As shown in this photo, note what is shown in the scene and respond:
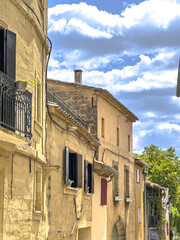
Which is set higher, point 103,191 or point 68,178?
point 68,178

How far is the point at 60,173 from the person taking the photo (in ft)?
49.3

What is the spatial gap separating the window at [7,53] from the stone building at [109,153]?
11.0 meters

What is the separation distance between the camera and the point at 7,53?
32.8 feet

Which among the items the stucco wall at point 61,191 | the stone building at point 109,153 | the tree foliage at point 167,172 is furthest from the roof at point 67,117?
the tree foliage at point 167,172

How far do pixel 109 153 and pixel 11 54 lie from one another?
15.2 metres

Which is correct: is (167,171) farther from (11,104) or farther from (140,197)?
(11,104)

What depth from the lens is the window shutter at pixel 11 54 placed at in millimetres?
10016

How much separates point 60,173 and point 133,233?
52.5 feet

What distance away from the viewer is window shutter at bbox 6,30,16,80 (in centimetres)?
1002

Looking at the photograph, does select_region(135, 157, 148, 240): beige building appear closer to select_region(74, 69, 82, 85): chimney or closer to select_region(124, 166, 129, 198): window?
select_region(124, 166, 129, 198): window

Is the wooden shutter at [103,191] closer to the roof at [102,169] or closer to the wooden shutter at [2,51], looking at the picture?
the roof at [102,169]

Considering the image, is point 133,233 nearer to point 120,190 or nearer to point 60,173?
point 120,190

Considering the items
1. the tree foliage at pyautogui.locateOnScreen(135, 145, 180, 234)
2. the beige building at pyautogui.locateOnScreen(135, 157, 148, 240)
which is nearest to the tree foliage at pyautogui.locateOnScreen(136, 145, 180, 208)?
the tree foliage at pyautogui.locateOnScreen(135, 145, 180, 234)

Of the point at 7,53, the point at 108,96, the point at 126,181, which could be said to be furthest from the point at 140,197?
the point at 7,53
